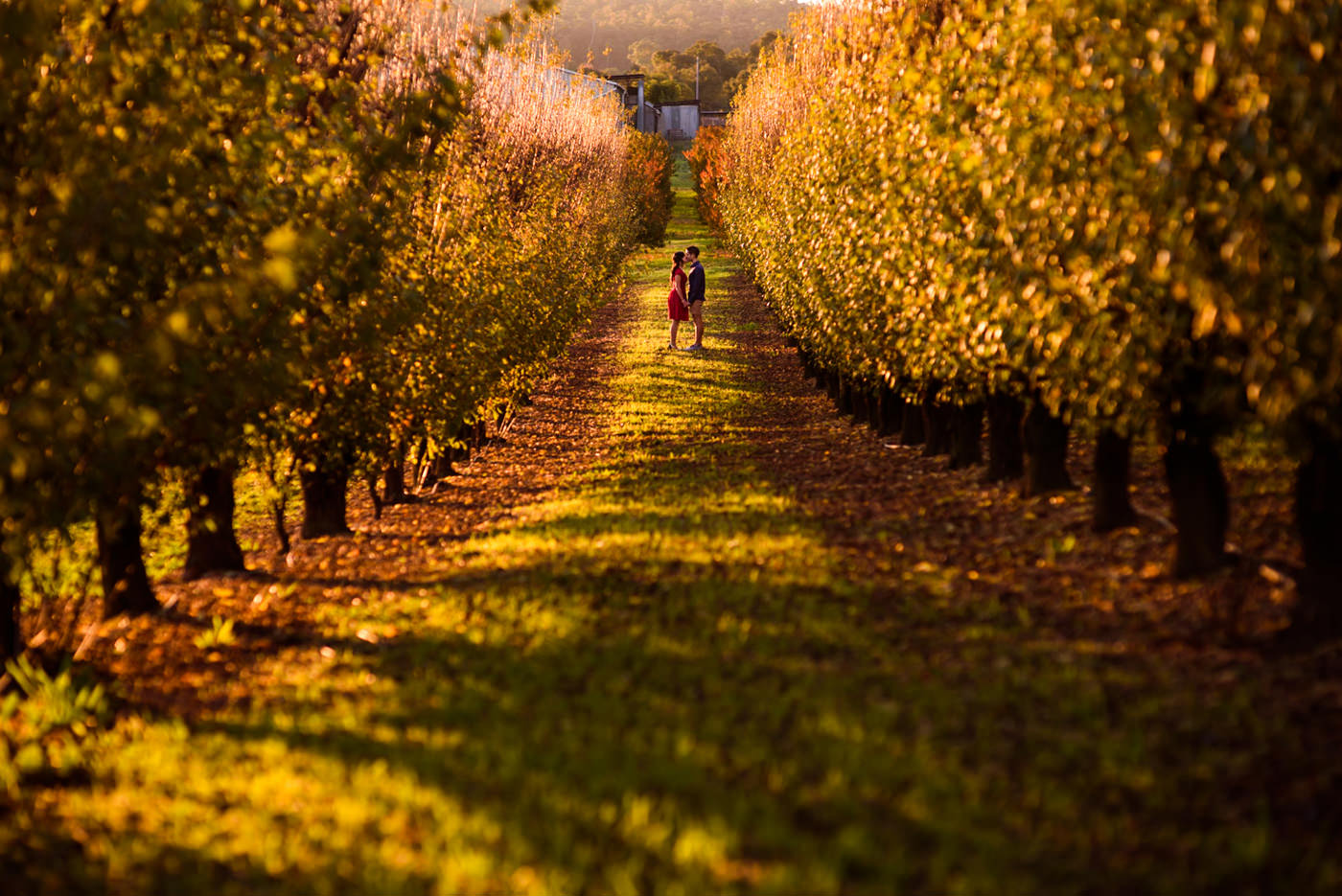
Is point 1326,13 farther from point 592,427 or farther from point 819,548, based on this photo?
point 592,427

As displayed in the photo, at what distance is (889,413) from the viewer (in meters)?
18.4

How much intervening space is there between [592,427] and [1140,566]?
13610mm

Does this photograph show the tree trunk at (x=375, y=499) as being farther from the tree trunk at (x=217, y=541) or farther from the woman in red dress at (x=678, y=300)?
the woman in red dress at (x=678, y=300)

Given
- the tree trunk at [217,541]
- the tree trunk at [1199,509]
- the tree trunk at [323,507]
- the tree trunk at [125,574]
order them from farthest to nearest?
1. the tree trunk at [323,507]
2. the tree trunk at [217,541]
3. the tree trunk at [125,574]
4. the tree trunk at [1199,509]

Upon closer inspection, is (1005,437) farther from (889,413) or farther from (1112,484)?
(889,413)

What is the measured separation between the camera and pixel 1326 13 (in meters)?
5.35

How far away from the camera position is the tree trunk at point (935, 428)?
15.4 meters

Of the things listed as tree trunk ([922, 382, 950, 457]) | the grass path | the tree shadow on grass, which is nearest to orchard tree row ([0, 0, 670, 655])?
the grass path

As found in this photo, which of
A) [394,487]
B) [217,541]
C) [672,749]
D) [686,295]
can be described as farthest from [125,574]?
[686,295]

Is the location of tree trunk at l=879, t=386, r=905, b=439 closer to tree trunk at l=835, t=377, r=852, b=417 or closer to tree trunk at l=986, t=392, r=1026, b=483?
tree trunk at l=835, t=377, r=852, b=417

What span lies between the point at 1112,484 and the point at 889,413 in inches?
358

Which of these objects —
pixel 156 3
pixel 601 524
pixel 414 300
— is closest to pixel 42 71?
pixel 156 3

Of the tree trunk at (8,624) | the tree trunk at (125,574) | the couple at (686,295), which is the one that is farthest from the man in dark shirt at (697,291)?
the tree trunk at (8,624)

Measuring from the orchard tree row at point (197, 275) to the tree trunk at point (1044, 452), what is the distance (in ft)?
19.6
